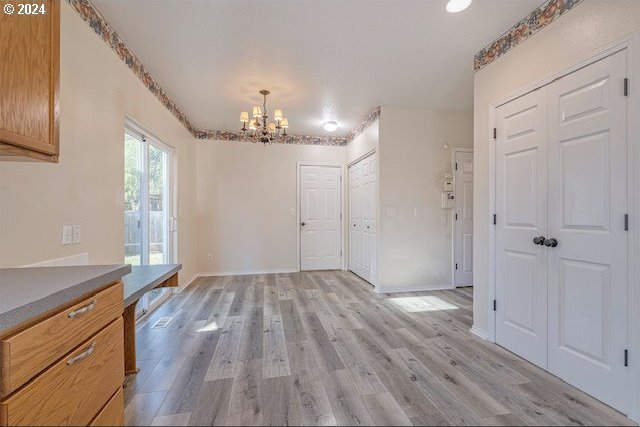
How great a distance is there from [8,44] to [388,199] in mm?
3375

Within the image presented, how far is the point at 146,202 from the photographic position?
9.22 ft

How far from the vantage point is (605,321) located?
1.48 metres

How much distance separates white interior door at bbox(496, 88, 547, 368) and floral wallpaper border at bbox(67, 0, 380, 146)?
1868 millimetres

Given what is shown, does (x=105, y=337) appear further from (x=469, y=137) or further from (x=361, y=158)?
(x=469, y=137)

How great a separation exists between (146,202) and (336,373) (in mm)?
2548

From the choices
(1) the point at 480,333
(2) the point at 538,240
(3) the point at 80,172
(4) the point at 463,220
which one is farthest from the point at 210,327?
(4) the point at 463,220

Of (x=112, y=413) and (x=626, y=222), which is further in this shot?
(x=626, y=222)

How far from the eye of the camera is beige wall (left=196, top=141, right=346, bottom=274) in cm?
455

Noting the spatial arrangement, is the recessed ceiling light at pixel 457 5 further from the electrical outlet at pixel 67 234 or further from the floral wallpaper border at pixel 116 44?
the electrical outlet at pixel 67 234

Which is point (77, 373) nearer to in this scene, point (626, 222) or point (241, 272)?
point (626, 222)

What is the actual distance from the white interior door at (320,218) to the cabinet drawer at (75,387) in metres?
3.83

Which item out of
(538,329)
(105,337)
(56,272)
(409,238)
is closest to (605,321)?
(538,329)

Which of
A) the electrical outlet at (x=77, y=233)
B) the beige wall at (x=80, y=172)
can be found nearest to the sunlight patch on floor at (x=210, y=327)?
the beige wall at (x=80, y=172)

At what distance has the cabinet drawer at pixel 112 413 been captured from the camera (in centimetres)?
99
